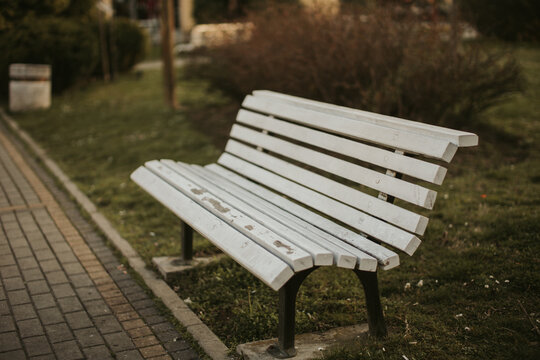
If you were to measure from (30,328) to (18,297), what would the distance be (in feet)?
1.45

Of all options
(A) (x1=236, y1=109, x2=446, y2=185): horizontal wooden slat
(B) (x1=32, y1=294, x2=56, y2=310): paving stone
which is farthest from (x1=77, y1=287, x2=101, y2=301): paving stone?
(A) (x1=236, y1=109, x2=446, y2=185): horizontal wooden slat

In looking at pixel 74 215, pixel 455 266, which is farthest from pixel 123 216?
pixel 455 266

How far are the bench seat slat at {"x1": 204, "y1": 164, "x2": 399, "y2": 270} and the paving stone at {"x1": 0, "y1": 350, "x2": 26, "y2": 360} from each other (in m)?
1.53

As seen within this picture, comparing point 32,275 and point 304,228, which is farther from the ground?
point 304,228

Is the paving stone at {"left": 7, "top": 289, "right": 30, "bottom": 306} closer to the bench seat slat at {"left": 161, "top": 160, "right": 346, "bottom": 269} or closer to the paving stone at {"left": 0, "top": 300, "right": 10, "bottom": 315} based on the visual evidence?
the paving stone at {"left": 0, "top": 300, "right": 10, "bottom": 315}

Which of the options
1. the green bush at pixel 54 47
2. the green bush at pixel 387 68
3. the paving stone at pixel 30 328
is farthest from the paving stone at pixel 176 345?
the green bush at pixel 54 47

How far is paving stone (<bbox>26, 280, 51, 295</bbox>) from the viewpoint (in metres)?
3.71

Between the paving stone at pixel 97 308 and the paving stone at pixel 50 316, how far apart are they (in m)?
0.17

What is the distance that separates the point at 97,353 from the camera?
3.03 meters

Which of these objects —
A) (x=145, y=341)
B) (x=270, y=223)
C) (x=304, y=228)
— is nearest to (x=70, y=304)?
(x=145, y=341)

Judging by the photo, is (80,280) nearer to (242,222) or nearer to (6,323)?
(6,323)

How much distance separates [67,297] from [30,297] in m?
0.22

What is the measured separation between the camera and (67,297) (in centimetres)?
366

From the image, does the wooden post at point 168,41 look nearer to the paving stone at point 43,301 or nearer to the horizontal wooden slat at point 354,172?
the horizontal wooden slat at point 354,172
